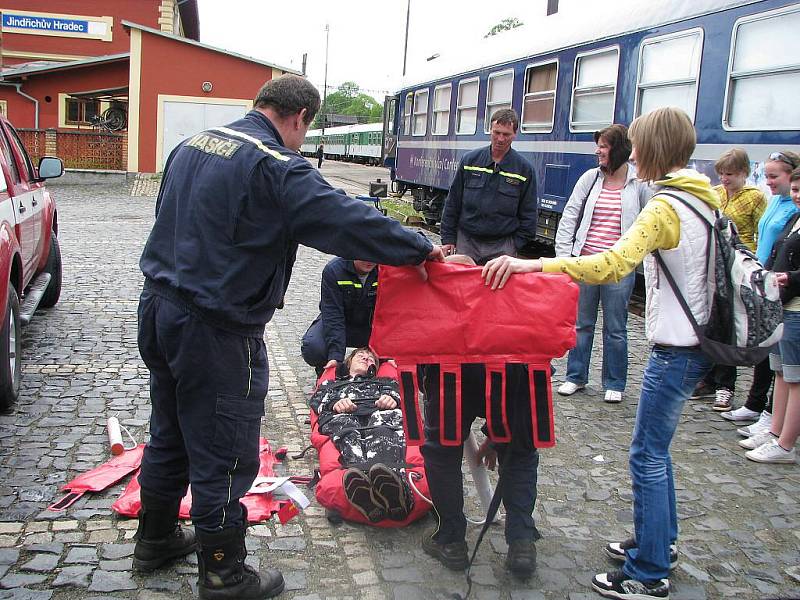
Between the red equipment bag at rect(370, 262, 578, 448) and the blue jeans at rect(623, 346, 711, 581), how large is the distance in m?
0.40

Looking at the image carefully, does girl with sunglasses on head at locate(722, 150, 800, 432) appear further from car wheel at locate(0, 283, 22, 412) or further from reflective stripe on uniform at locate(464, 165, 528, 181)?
car wheel at locate(0, 283, 22, 412)

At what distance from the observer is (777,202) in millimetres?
5270

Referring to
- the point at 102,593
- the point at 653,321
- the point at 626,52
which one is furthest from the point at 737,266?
the point at 626,52

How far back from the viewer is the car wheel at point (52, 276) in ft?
27.3

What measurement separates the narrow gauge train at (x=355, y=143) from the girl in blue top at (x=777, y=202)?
126ft

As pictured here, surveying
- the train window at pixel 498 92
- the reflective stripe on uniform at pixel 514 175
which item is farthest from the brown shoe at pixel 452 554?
the train window at pixel 498 92

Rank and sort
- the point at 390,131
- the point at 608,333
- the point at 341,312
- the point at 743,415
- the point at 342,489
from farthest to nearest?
1. the point at 390,131
2. the point at 608,333
3. the point at 743,415
4. the point at 341,312
5. the point at 342,489

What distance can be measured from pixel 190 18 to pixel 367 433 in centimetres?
4737

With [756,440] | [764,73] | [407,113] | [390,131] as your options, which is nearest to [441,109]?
[407,113]

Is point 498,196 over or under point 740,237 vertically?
over

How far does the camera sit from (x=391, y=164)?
2353 cm

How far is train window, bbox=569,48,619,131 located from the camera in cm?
1049

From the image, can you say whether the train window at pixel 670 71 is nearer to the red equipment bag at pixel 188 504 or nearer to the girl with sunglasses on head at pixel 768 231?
the girl with sunglasses on head at pixel 768 231

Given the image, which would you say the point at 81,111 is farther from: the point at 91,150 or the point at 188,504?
the point at 188,504
